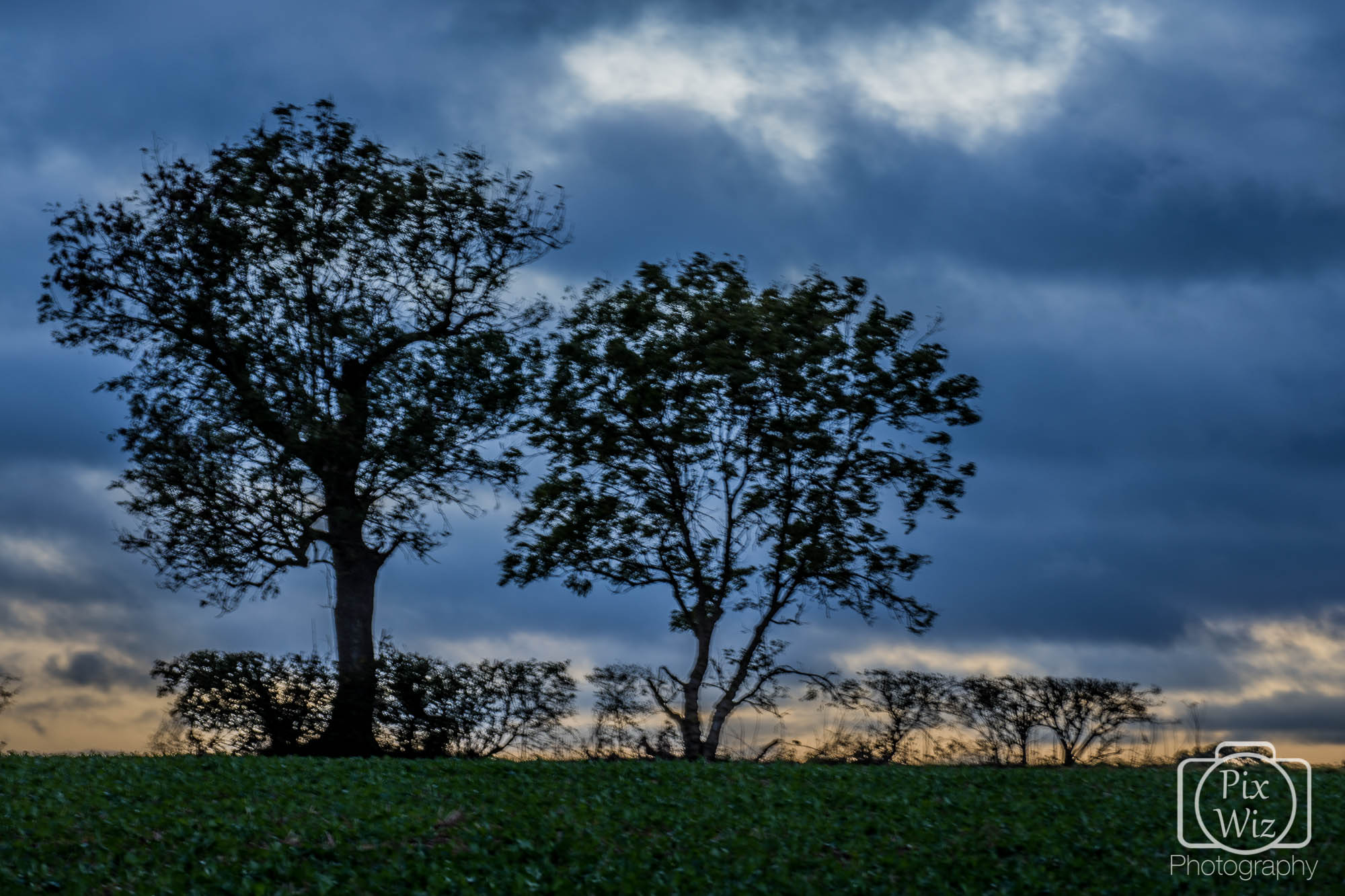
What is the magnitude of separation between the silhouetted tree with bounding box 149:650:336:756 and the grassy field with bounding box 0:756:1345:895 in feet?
21.5

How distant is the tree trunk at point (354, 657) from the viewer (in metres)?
20.1

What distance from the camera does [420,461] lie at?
1995cm

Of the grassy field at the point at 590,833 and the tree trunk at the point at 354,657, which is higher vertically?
the tree trunk at the point at 354,657

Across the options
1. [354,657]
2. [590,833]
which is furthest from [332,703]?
[590,833]

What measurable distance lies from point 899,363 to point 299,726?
574 inches

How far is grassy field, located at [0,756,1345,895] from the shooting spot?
32.5ft

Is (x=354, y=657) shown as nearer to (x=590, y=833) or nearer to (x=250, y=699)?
(x=250, y=699)

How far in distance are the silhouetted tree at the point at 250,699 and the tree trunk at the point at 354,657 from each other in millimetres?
791

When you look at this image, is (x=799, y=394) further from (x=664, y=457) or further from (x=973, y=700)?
(x=973, y=700)

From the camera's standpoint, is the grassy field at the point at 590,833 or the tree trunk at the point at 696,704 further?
the tree trunk at the point at 696,704

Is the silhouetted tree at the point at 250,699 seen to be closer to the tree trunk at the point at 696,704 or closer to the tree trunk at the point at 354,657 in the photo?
the tree trunk at the point at 354,657

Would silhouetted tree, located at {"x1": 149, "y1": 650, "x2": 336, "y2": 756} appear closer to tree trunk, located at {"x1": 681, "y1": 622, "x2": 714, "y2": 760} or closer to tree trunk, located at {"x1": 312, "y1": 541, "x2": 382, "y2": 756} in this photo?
tree trunk, located at {"x1": 312, "y1": 541, "x2": 382, "y2": 756}

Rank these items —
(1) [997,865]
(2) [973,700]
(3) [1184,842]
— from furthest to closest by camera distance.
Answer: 1. (2) [973,700]
2. (3) [1184,842]
3. (1) [997,865]

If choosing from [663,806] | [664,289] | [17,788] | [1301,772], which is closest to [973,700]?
[1301,772]
